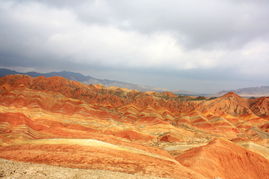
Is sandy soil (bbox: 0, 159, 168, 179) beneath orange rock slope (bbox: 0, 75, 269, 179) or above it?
above

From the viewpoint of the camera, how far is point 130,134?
60.9 metres

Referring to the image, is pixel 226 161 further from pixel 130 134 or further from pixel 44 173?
pixel 130 134

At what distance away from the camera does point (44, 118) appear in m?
61.3

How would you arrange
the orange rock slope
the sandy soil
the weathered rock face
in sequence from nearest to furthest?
the sandy soil
the orange rock slope
the weathered rock face

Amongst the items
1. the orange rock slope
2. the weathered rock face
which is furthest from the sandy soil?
the weathered rock face

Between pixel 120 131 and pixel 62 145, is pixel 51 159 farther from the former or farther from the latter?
pixel 120 131

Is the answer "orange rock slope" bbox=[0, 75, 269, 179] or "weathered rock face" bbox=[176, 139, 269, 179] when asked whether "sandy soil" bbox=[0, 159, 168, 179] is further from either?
"weathered rock face" bbox=[176, 139, 269, 179]

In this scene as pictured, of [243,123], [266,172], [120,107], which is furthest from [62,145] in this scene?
[243,123]

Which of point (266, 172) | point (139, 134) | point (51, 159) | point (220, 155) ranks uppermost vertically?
point (51, 159)

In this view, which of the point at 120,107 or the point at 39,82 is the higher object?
the point at 39,82

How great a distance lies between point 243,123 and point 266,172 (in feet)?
255

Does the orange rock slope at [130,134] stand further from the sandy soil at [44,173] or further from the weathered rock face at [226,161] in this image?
the sandy soil at [44,173]

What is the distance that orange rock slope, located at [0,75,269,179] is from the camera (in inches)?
848

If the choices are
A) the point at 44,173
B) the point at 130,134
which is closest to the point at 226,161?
the point at 44,173
